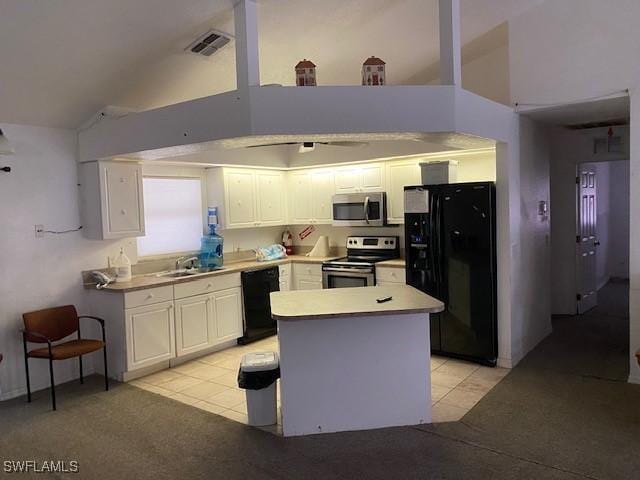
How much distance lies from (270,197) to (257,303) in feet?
4.76

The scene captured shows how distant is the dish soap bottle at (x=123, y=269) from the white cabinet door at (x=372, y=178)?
2.78 metres

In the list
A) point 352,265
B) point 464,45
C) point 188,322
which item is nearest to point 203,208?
point 188,322

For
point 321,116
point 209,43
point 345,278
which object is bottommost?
point 345,278

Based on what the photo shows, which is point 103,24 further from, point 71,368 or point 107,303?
point 71,368

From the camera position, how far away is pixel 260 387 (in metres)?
3.36

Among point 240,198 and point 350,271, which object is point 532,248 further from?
point 240,198

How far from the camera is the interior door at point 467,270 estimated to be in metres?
4.38

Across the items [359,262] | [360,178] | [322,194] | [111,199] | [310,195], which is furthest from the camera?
[310,195]

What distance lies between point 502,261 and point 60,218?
4049 mm

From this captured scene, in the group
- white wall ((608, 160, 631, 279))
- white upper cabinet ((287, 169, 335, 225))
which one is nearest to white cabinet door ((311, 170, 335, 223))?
white upper cabinet ((287, 169, 335, 225))

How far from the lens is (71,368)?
14.9ft

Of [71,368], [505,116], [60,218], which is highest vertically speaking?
[505,116]

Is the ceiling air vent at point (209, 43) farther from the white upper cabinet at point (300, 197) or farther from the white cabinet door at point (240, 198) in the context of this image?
the white upper cabinet at point (300, 197)

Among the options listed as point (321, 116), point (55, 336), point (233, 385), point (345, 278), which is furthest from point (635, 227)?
point (55, 336)
